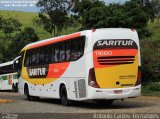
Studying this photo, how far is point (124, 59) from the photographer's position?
20.7m

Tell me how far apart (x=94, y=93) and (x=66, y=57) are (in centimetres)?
301

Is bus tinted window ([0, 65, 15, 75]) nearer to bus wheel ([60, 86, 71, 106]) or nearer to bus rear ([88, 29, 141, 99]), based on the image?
bus wheel ([60, 86, 71, 106])

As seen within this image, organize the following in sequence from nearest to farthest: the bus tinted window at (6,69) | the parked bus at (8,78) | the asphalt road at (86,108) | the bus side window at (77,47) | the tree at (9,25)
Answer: the asphalt road at (86,108) < the bus side window at (77,47) < the parked bus at (8,78) < the bus tinted window at (6,69) < the tree at (9,25)

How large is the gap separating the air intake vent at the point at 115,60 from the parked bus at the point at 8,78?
83.3ft

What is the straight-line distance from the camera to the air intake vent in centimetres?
2044

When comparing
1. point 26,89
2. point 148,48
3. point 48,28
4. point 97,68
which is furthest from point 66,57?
point 48,28

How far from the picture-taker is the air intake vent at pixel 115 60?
20.4 m

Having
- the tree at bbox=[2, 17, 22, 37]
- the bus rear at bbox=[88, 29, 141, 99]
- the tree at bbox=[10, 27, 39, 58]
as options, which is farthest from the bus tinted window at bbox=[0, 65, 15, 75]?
the tree at bbox=[2, 17, 22, 37]

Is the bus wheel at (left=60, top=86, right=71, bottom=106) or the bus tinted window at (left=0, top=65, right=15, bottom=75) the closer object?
the bus wheel at (left=60, top=86, right=71, bottom=106)

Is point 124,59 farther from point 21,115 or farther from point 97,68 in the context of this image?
point 21,115

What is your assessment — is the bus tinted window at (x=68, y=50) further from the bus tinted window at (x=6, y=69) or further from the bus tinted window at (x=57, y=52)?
the bus tinted window at (x=6, y=69)

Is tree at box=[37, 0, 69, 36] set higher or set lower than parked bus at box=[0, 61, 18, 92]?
higher

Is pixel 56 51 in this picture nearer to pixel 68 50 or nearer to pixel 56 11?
pixel 68 50

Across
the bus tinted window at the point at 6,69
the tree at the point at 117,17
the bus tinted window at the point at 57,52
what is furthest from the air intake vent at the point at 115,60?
the bus tinted window at the point at 6,69
